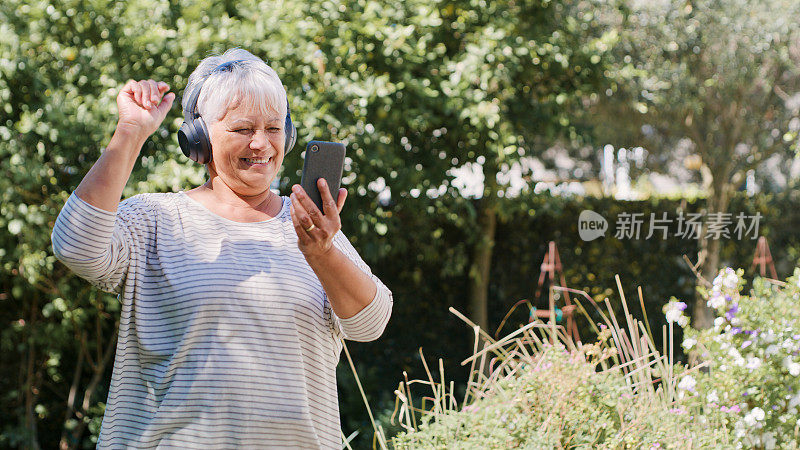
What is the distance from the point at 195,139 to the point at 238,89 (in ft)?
0.45

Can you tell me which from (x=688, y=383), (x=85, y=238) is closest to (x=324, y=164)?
(x=85, y=238)

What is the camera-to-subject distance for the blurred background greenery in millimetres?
3966

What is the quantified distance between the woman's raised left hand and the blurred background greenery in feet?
8.15

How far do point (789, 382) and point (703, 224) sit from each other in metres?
4.08

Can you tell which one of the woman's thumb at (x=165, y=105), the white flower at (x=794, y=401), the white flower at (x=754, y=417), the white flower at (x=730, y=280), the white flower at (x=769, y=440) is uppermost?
the woman's thumb at (x=165, y=105)

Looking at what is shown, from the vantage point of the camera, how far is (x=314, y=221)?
133 cm

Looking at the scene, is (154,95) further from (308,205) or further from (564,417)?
(564,417)

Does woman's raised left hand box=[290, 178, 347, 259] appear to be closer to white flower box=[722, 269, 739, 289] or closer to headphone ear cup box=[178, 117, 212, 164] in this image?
headphone ear cup box=[178, 117, 212, 164]

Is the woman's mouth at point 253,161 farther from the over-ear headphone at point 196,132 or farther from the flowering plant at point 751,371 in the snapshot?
the flowering plant at point 751,371

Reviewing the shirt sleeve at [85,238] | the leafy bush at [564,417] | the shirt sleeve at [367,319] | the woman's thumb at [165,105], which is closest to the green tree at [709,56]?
the leafy bush at [564,417]

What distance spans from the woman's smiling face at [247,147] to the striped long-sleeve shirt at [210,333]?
0.33 ft

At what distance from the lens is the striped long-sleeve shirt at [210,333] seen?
1428mm

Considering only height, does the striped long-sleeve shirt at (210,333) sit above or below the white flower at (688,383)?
above

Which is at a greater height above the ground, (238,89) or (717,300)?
(238,89)
